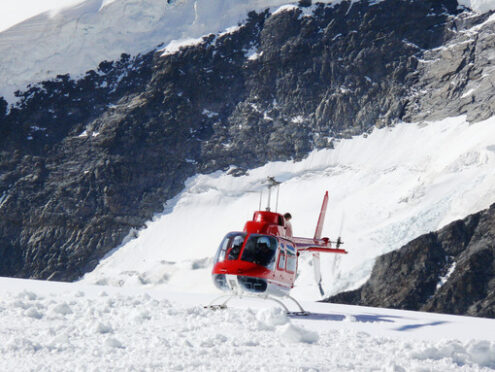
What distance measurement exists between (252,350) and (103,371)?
2614 millimetres

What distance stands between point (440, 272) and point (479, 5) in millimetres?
50928

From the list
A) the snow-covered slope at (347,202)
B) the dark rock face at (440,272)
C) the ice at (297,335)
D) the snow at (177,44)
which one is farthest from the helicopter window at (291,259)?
the snow at (177,44)

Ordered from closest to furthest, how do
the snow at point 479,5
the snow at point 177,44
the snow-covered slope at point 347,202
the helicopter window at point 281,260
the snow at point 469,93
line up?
1. the helicopter window at point 281,260
2. the snow-covered slope at point 347,202
3. the snow at point 469,93
4. the snow at point 479,5
5. the snow at point 177,44

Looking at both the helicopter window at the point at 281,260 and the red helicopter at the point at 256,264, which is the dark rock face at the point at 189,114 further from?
the helicopter window at the point at 281,260

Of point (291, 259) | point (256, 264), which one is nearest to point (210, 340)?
point (256, 264)

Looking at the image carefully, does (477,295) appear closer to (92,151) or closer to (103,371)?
(103,371)

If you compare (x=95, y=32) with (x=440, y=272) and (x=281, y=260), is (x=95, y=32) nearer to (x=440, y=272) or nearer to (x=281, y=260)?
→ (x=440, y=272)

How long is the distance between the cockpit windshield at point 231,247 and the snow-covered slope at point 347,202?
37252 millimetres

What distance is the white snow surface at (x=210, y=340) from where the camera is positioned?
7.95 meters

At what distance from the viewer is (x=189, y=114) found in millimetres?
88312

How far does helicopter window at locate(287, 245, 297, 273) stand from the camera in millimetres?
16375

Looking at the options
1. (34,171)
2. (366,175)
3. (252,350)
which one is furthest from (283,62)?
(252,350)

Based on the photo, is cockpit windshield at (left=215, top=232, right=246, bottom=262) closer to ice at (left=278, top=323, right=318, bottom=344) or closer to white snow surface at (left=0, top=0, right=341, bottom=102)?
ice at (left=278, top=323, right=318, bottom=344)

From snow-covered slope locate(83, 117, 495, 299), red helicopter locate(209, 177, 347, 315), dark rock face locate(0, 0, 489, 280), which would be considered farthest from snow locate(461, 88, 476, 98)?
red helicopter locate(209, 177, 347, 315)
